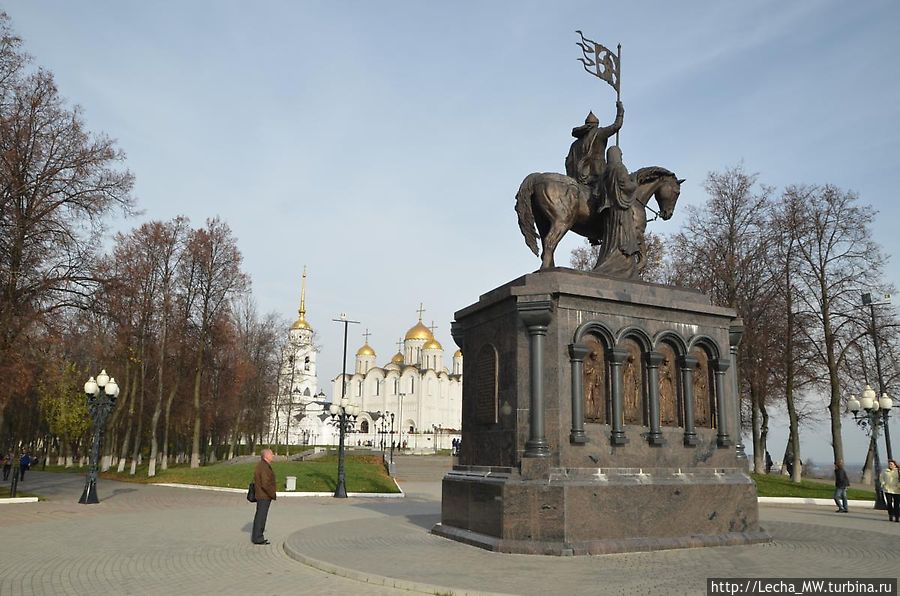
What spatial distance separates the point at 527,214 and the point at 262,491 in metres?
6.58

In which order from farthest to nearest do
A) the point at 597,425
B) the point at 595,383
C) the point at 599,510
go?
the point at 595,383 → the point at 597,425 → the point at 599,510

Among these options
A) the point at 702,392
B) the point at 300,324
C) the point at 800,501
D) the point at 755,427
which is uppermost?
the point at 300,324

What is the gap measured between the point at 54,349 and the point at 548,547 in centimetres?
1786

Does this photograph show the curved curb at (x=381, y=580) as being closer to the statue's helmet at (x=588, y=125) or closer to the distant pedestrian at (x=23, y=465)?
the statue's helmet at (x=588, y=125)

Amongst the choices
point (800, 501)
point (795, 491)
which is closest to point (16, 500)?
point (800, 501)

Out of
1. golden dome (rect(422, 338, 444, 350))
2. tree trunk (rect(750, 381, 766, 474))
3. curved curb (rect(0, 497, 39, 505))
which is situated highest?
golden dome (rect(422, 338, 444, 350))

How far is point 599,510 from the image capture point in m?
10.1

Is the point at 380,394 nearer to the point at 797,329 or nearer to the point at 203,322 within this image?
the point at 203,322

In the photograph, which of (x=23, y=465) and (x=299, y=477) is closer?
(x=299, y=477)

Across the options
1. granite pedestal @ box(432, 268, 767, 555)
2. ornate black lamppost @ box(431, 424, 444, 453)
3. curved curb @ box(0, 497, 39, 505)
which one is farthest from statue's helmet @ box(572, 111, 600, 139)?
ornate black lamppost @ box(431, 424, 444, 453)

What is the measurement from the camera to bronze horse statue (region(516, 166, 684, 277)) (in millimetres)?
12242

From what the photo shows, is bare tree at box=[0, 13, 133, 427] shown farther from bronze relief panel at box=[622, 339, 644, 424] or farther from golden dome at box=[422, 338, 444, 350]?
golden dome at box=[422, 338, 444, 350]

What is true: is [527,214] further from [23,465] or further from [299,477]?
[23,465]

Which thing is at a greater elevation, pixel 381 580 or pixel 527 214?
pixel 527 214
